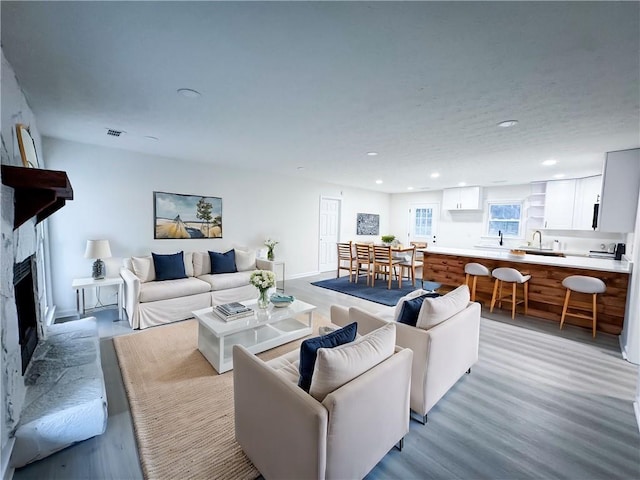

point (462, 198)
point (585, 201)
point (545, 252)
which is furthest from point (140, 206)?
point (585, 201)

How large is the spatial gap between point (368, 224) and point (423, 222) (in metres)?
1.75

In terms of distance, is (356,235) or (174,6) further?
(356,235)

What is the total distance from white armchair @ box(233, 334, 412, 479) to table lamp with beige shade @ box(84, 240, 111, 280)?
3148 mm

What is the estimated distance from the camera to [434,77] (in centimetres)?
189

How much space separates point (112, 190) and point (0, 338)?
126 inches

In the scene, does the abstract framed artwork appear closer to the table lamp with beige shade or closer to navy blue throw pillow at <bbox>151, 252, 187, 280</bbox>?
navy blue throw pillow at <bbox>151, 252, 187, 280</bbox>

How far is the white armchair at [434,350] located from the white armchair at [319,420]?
0.93 ft

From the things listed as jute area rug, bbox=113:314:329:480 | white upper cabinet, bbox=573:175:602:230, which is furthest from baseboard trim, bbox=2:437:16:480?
white upper cabinet, bbox=573:175:602:230

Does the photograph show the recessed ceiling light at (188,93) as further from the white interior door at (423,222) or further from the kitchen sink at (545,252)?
the white interior door at (423,222)

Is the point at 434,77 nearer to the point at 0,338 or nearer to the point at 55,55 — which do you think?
the point at 55,55

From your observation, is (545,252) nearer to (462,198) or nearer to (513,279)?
(462,198)

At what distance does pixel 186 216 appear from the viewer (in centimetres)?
482

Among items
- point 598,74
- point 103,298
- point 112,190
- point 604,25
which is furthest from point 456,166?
point 103,298

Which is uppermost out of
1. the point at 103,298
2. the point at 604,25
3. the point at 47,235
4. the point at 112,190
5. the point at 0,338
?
the point at 604,25
